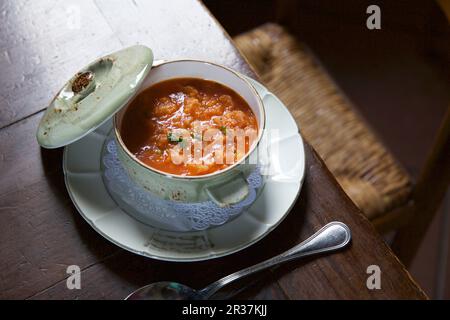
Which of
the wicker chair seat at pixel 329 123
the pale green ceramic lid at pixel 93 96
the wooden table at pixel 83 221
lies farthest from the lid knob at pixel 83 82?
the wicker chair seat at pixel 329 123

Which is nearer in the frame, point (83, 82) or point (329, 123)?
point (83, 82)

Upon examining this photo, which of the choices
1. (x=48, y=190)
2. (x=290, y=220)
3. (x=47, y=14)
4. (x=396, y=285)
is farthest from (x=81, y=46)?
(x=396, y=285)

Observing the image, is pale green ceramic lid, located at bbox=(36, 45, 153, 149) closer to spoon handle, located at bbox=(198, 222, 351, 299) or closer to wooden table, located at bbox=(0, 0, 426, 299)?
wooden table, located at bbox=(0, 0, 426, 299)

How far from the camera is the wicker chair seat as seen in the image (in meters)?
1.12

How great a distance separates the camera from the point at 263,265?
709 mm

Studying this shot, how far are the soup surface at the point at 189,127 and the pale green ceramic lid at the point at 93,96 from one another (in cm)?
5

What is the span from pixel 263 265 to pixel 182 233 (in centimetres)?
10

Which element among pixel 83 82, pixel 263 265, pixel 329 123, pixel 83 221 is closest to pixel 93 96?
pixel 83 82

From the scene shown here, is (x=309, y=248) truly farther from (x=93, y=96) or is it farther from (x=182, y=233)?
(x=93, y=96)

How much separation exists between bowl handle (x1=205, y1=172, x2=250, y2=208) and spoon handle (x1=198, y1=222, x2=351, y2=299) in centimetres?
9

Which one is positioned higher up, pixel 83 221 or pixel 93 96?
pixel 93 96

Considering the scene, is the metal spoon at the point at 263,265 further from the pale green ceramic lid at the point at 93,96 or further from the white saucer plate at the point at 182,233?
the pale green ceramic lid at the point at 93,96

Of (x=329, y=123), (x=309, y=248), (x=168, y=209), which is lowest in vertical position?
(x=329, y=123)

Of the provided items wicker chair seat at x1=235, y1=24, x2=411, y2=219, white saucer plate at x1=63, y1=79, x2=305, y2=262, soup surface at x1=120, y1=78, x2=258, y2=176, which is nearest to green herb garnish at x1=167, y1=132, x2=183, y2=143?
soup surface at x1=120, y1=78, x2=258, y2=176
